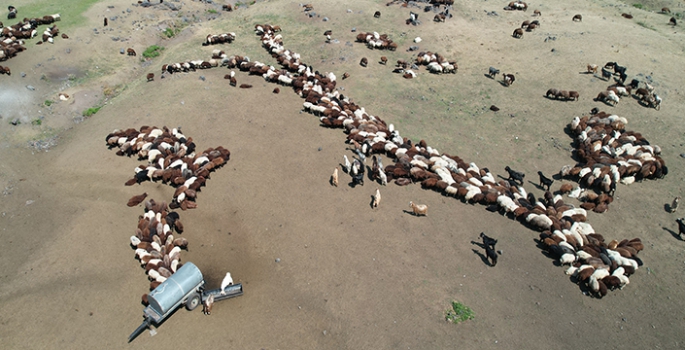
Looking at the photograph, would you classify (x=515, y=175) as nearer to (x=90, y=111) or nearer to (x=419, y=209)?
(x=419, y=209)

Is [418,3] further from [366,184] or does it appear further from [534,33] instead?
[366,184]

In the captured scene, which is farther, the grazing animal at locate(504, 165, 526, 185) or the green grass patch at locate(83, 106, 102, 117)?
the green grass patch at locate(83, 106, 102, 117)

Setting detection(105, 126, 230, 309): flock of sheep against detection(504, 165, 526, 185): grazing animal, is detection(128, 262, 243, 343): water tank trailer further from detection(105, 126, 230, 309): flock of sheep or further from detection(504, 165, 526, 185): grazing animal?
detection(504, 165, 526, 185): grazing animal

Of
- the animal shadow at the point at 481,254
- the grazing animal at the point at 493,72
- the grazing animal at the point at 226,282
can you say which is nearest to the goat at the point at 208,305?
the grazing animal at the point at 226,282

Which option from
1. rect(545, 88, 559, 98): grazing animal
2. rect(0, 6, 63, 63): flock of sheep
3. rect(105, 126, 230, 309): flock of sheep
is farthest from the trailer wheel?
rect(0, 6, 63, 63): flock of sheep

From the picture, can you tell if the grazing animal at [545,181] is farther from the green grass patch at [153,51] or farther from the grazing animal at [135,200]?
the green grass patch at [153,51]

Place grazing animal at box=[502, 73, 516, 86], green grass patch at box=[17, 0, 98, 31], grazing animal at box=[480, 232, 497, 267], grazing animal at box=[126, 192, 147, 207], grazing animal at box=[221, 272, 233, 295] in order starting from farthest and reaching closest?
green grass patch at box=[17, 0, 98, 31]
grazing animal at box=[502, 73, 516, 86]
grazing animal at box=[126, 192, 147, 207]
grazing animal at box=[480, 232, 497, 267]
grazing animal at box=[221, 272, 233, 295]

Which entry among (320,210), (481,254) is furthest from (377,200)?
(481,254)
